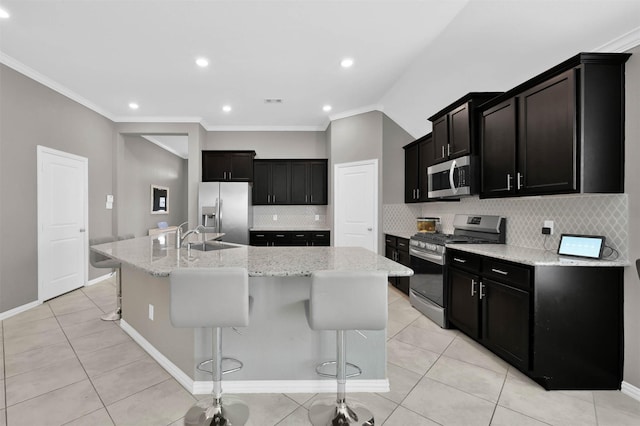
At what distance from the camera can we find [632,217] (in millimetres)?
1986

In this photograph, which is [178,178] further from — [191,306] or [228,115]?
[191,306]

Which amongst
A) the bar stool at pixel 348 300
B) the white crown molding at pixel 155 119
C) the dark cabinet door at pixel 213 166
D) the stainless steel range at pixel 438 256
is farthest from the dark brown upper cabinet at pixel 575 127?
the white crown molding at pixel 155 119

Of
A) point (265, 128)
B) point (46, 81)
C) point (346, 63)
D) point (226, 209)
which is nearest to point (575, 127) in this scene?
point (346, 63)

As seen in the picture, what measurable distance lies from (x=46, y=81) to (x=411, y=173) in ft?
16.9

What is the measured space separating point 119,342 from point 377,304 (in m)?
2.58

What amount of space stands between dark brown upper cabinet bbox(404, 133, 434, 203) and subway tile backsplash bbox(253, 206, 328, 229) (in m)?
1.82

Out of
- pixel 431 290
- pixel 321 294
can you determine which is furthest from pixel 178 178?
pixel 321 294

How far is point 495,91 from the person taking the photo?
3.03m

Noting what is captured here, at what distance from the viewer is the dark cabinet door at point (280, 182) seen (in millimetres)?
5801

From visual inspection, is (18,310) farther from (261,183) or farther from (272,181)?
(272,181)

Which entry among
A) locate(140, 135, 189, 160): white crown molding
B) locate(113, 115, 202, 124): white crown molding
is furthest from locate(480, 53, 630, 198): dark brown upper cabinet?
locate(140, 135, 189, 160): white crown molding

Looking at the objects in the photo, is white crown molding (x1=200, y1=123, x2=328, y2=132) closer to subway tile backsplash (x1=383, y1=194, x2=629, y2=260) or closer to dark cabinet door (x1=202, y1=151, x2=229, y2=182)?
dark cabinet door (x1=202, y1=151, x2=229, y2=182)

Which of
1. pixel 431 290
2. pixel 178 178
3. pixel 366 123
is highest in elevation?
pixel 366 123

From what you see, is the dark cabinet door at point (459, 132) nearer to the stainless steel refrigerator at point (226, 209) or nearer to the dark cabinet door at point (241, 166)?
the stainless steel refrigerator at point (226, 209)
